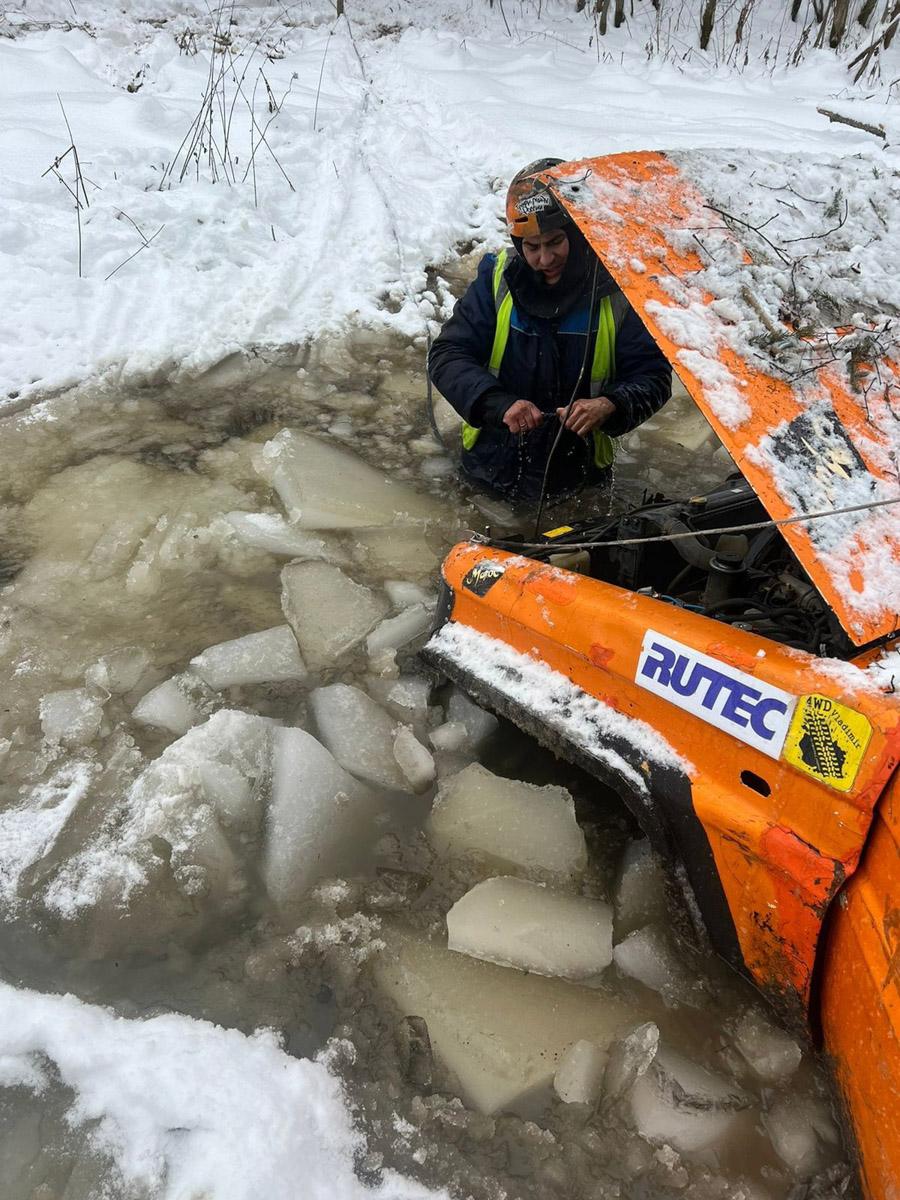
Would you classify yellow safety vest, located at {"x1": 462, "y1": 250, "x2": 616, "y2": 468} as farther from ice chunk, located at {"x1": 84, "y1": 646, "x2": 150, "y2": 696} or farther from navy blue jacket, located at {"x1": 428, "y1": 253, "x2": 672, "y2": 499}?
ice chunk, located at {"x1": 84, "y1": 646, "x2": 150, "y2": 696}

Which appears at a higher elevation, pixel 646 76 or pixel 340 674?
pixel 646 76

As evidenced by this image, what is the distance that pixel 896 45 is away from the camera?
897 centimetres

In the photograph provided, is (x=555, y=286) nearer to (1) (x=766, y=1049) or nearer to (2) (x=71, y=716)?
Result: (2) (x=71, y=716)

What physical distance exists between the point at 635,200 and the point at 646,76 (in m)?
7.45

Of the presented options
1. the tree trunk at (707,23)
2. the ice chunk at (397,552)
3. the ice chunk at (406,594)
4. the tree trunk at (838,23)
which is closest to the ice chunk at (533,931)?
the ice chunk at (406,594)

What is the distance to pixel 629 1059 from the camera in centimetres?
188

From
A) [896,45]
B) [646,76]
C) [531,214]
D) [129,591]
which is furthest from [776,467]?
[896,45]

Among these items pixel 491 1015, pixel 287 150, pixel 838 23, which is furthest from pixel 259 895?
pixel 838 23

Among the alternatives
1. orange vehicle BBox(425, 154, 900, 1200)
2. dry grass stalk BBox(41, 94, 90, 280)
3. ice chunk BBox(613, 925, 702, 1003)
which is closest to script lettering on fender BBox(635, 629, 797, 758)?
orange vehicle BBox(425, 154, 900, 1200)

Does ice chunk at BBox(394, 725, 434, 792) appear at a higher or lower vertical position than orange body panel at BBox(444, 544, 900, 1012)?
lower

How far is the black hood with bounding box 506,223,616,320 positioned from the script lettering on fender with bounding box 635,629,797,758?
183cm

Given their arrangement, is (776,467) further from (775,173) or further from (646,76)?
(646,76)

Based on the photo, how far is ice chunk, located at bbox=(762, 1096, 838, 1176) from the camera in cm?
174

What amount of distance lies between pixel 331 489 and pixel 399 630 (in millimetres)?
883
